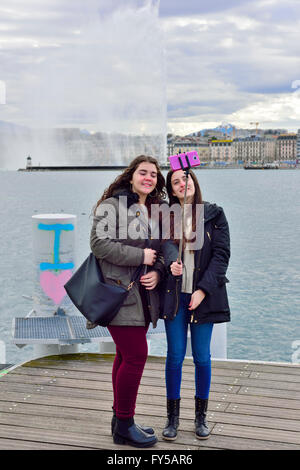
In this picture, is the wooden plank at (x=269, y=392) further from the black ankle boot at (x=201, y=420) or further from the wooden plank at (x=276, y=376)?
the black ankle boot at (x=201, y=420)

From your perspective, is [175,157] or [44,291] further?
[44,291]

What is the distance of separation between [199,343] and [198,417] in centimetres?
50

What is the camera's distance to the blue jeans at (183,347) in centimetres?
348

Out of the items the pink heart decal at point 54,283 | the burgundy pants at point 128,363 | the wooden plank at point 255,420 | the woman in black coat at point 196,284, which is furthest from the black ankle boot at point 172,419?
the pink heart decal at point 54,283

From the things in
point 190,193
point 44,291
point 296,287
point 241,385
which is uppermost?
point 190,193

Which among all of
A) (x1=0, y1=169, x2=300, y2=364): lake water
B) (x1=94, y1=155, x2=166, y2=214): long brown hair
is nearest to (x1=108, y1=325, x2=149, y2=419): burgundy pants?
(x1=94, y1=155, x2=166, y2=214): long brown hair

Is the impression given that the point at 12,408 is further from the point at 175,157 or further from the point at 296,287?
the point at 296,287

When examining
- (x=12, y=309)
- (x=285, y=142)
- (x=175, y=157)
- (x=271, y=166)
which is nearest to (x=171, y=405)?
(x=175, y=157)

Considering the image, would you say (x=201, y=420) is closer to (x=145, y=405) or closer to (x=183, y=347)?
(x=183, y=347)

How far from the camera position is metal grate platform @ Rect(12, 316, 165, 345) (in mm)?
4977

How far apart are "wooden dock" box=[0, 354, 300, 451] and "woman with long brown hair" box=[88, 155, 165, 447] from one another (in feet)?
1.13

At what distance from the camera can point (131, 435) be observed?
11.5ft

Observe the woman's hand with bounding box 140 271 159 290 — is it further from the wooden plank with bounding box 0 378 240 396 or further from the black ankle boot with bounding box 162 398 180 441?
the wooden plank with bounding box 0 378 240 396
